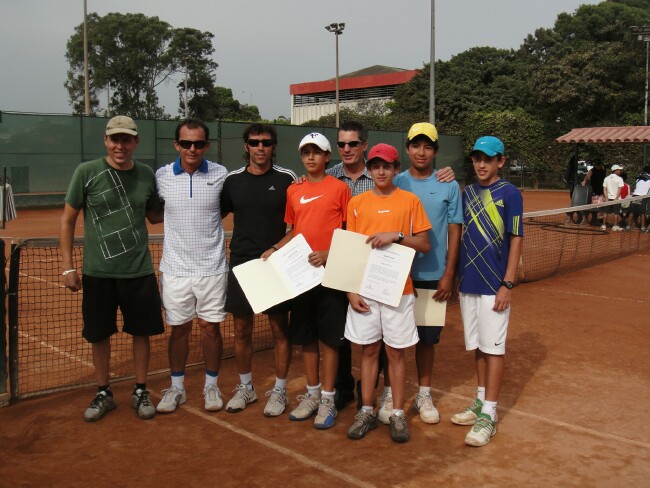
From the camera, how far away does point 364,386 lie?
4180 millimetres

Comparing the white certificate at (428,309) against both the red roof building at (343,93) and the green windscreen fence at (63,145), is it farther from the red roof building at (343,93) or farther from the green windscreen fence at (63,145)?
the red roof building at (343,93)

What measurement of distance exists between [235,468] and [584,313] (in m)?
5.41

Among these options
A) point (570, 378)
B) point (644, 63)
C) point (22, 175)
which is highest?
point (644, 63)

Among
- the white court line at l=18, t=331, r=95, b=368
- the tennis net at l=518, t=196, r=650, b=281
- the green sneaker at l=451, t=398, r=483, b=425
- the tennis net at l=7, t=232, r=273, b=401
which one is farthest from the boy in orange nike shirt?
the tennis net at l=518, t=196, r=650, b=281

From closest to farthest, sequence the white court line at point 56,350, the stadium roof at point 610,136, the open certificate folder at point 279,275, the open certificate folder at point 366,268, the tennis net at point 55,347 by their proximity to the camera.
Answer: the open certificate folder at point 366,268 → the open certificate folder at point 279,275 → the tennis net at point 55,347 → the white court line at point 56,350 → the stadium roof at point 610,136

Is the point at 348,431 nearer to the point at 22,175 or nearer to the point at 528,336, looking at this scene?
the point at 528,336

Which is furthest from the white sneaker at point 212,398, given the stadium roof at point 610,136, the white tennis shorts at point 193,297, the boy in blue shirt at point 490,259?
the stadium roof at point 610,136

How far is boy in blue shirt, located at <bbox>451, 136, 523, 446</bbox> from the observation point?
13.2 ft

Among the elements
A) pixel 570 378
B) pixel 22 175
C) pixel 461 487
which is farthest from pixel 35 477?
pixel 22 175

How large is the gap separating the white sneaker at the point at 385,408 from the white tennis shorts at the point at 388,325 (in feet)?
1.65

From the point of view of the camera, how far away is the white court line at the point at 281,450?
3.51 meters

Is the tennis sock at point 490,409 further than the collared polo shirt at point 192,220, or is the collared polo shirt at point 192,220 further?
the collared polo shirt at point 192,220

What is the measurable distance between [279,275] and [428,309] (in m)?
0.98

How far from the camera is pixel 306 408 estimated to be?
4.40 m
